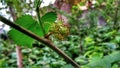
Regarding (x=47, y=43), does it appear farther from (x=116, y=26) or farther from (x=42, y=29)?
(x=116, y=26)

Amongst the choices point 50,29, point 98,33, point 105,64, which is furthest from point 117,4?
point 50,29

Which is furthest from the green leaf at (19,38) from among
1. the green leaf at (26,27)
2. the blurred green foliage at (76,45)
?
the blurred green foliage at (76,45)

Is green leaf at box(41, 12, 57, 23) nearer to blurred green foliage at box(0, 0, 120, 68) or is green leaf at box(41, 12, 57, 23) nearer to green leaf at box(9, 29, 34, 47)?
green leaf at box(9, 29, 34, 47)

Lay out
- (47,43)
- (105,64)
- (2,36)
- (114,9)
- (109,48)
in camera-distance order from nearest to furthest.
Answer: (47,43) < (105,64) < (109,48) < (114,9) < (2,36)

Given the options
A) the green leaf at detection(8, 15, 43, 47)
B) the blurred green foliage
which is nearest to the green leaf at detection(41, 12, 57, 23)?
the green leaf at detection(8, 15, 43, 47)

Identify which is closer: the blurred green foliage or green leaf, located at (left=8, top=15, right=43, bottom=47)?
green leaf, located at (left=8, top=15, right=43, bottom=47)

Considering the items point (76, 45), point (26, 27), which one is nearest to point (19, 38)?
point (26, 27)

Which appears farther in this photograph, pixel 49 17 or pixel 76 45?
pixel 76 45

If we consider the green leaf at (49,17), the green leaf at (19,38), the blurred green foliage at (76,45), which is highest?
the blurred green foliage at (76,45)

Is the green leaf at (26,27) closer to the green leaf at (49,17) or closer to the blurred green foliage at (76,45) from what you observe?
the green leaf at (49,17)

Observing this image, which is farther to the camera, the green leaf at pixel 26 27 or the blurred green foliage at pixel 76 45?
the blurred green foliage at pixel 76 45

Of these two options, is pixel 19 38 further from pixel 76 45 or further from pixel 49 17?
pixel 76 45
